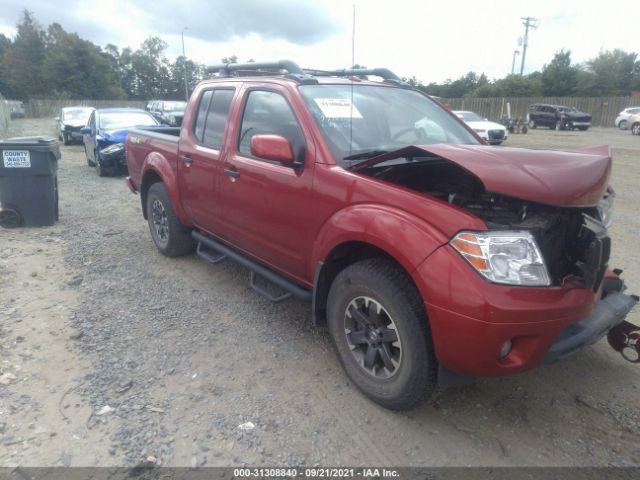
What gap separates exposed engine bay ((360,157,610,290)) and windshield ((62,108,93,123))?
20.2 metres

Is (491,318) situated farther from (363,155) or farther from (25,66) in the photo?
(25,66)

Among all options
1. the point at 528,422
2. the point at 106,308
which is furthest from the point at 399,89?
the point at 106,308

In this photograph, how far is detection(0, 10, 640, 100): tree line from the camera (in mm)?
48906

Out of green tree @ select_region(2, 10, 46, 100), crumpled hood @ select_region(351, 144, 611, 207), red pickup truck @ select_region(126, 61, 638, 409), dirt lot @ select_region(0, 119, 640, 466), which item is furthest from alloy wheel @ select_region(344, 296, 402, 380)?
green tree @ select_region(2, 10, 46, 100)

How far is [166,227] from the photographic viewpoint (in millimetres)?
5367

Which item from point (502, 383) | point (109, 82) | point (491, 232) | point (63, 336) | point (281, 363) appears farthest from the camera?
point (109, 82)

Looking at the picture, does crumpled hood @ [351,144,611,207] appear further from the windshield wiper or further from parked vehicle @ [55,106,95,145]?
parked vehicle @ [55,106,95,145]

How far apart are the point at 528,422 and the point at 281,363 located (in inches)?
64.6

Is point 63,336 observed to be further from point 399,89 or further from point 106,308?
point 399,89

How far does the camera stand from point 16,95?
69.7 metres

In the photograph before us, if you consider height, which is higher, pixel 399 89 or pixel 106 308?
pixel 399 89

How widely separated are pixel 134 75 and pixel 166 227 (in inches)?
3326

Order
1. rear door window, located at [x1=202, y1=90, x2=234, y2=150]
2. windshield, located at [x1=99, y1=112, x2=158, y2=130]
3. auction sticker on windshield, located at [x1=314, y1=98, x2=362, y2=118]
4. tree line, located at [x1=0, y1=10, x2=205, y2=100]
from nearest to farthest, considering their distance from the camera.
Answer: auction sticker on windshield, located at [x1=314, y1=98, x2=362, y2=118] < rear door window, located at [x1=202, y1=90, x2=234, y2=150] < windshield, located at [x1=99, y1=112, x2=158, y2=130] < tree line, located at [x1=0, y1=10, x2=205, y2=100]

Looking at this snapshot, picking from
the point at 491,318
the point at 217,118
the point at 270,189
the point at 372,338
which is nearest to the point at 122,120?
the point at 217,118
